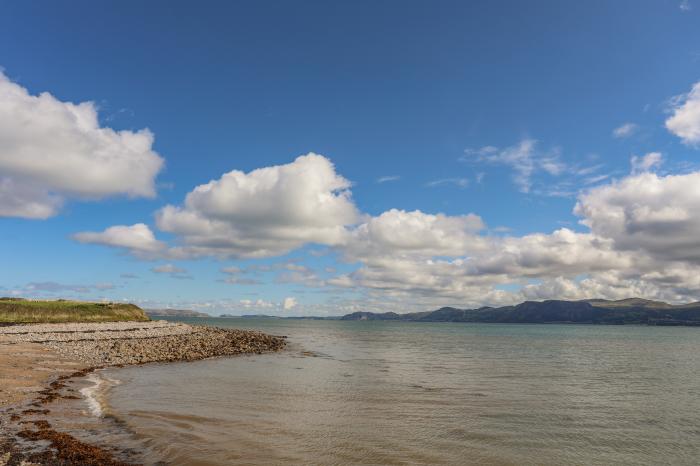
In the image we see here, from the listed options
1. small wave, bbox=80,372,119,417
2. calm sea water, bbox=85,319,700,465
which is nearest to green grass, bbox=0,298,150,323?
calm sea water, bbox=85,319,700,465

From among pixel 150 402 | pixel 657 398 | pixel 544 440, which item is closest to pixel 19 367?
pixel 150 402

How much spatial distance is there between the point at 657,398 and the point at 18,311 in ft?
406

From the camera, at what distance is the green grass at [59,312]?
101375mm

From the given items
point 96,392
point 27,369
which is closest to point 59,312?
point 27,369

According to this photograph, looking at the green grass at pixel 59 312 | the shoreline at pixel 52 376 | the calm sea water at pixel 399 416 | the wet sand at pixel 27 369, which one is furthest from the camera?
the green grass at pixel 59 312

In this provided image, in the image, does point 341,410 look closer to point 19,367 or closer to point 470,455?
point 470,455

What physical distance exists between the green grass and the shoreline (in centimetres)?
3763

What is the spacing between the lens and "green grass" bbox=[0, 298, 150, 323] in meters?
101

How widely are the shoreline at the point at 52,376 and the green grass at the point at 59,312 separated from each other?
3763 cm

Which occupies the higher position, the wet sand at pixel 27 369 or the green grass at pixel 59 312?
the green grass at pixel 59 312

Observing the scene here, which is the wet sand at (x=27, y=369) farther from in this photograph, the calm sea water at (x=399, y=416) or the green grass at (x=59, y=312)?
the green grass at (x=59, y=312)

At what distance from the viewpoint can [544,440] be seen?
22.2 metres

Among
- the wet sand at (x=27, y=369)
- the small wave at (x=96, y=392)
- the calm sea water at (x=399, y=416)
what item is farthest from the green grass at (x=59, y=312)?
the small wave at (x=96, y=392)

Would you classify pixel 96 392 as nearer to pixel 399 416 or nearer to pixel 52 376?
pixel 52 376
